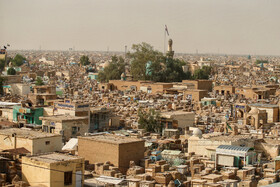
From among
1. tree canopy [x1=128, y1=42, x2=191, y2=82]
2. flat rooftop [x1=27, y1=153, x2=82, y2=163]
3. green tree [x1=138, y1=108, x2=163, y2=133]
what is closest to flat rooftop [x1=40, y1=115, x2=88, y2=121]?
green tree [x1=138, y1=108, x2=163, y2=133]

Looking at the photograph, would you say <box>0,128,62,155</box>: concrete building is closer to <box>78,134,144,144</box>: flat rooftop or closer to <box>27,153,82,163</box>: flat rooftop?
<box>78,134,144,144</box>: flat rooftop

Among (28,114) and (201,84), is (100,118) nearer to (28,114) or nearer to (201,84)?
(28,114)

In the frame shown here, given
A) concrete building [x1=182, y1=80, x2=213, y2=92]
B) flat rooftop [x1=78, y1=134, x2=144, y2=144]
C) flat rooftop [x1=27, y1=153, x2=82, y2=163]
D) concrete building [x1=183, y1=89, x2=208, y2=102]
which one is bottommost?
flat rooftop [x1=27, y1=153, x2=82, y2=163]

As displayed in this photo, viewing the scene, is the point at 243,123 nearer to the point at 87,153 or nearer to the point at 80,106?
the point at 80,106

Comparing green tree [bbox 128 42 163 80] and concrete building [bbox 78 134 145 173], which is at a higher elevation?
green tree [bbox 128 42 163 80]

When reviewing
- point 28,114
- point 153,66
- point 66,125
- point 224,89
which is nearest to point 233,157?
point 66,125

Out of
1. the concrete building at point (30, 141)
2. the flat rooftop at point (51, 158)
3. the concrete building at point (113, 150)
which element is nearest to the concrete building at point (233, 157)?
the concrete building at point (113, 150)
